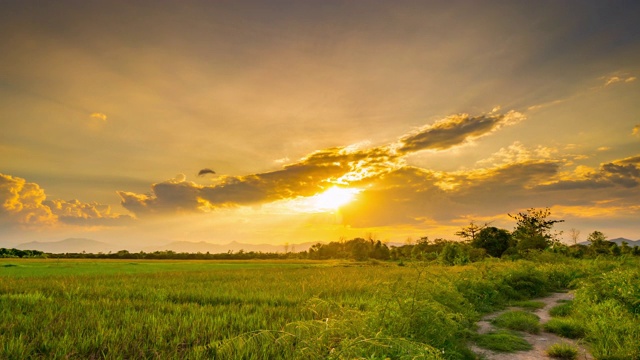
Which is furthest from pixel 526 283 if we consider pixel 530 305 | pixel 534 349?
pixel 534 349

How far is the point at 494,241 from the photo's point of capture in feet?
197

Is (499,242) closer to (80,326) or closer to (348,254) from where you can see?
(348,254)

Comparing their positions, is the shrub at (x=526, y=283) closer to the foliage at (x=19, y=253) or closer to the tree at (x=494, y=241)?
the tree at (x=494, y=241)

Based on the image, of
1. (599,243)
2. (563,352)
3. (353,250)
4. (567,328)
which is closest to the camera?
(563,352)

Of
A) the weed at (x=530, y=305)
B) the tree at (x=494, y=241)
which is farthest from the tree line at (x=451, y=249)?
the weed at (x=530, y=305)

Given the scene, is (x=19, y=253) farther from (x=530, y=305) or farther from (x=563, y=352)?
(x=563, y=352)

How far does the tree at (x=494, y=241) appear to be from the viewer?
195ft

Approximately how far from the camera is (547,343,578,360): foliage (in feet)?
20.8

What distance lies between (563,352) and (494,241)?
5976cm

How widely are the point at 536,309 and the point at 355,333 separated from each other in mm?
10469

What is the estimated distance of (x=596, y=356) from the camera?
19.7ft

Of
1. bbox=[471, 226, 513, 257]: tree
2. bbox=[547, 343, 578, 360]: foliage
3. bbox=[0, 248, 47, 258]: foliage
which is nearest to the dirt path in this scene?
bbox=[547, 343, 578, 360]: foliage

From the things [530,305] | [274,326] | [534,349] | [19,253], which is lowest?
[530,305]

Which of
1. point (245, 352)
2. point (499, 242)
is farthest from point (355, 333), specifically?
point (499, 242)
